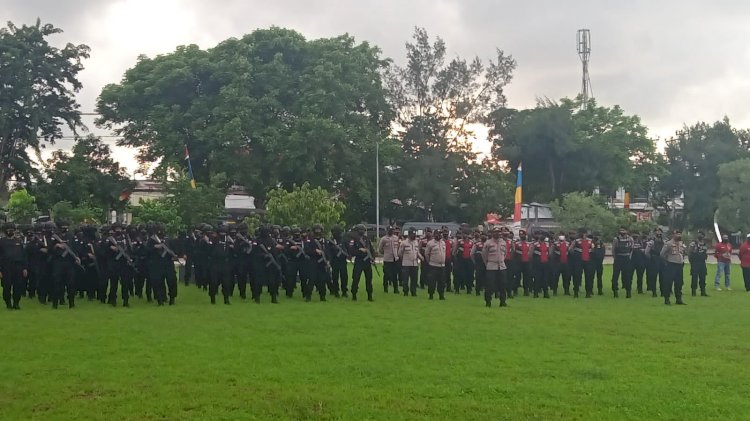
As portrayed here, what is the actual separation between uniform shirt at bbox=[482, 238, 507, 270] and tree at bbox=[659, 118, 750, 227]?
56467mm

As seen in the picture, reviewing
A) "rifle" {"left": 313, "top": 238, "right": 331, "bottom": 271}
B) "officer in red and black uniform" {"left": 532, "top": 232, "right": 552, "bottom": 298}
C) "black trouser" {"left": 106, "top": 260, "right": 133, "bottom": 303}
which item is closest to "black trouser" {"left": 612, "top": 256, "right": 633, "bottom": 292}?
"officer in red and black uniform" {"left": 532, "top": 232, "right": 552, "bottom": 298}

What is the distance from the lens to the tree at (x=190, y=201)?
3612cm

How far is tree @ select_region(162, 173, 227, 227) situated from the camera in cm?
3612

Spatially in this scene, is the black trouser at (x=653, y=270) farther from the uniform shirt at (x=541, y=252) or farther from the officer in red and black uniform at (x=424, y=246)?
the officer in red and black uniform at (x=424, y=246)

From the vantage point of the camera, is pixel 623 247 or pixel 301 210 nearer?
pixel 623 247

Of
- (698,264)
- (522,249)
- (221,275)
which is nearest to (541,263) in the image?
(522,249)

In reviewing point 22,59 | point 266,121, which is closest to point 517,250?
point 266,121

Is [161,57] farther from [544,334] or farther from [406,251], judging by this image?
[544,334]

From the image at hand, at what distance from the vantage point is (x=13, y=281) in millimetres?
16766

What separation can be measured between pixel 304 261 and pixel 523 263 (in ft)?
19.8

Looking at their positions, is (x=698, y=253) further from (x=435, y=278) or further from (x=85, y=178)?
(x=85, y=178)

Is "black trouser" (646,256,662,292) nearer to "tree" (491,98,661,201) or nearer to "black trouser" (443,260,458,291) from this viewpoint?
"black trouser" (443,260,458,291)

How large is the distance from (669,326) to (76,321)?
1064cm

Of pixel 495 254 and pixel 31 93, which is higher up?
pixel 31 93
